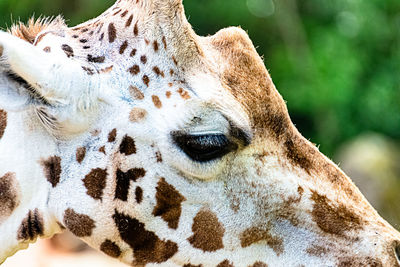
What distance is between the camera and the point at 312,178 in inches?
124

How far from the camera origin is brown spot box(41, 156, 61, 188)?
2980mm

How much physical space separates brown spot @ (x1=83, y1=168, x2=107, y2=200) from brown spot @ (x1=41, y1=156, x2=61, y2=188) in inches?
4.8

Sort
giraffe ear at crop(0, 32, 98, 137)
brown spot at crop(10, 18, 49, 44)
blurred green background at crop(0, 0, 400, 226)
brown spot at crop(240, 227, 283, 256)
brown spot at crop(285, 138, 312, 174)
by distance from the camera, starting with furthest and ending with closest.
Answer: blurred green background at crop(0, 0, 400, 226), brown spot at crop(10, 18, 49, 44), brown spot at crop(285, 138, 312, 174), brown spot at crop(240, 227, 283, 256), giraffe ear at crop(0, 32, 98, 137)

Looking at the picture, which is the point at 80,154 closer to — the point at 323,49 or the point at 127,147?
the point at 127,147

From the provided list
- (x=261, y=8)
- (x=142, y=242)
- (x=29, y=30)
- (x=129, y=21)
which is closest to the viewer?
(x=142, y=242)

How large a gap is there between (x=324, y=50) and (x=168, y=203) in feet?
44.1

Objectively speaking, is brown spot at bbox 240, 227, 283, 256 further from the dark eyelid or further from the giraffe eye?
the dark eyelid

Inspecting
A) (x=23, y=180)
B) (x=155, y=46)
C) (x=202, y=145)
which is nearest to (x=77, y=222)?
(x=23, y=180)

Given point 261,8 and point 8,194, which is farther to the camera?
point 261,8

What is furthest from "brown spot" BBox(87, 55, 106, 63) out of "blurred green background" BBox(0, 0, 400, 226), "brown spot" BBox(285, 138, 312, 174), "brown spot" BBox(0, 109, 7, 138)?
"blurred green background" BBox(0, 0, 400, 226)

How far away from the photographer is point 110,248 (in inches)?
119

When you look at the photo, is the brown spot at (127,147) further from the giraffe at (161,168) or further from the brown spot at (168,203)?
the brown spot at (168,203)

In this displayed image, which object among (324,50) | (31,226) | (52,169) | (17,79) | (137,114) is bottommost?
(31,226)

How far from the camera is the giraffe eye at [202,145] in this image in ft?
9.70
